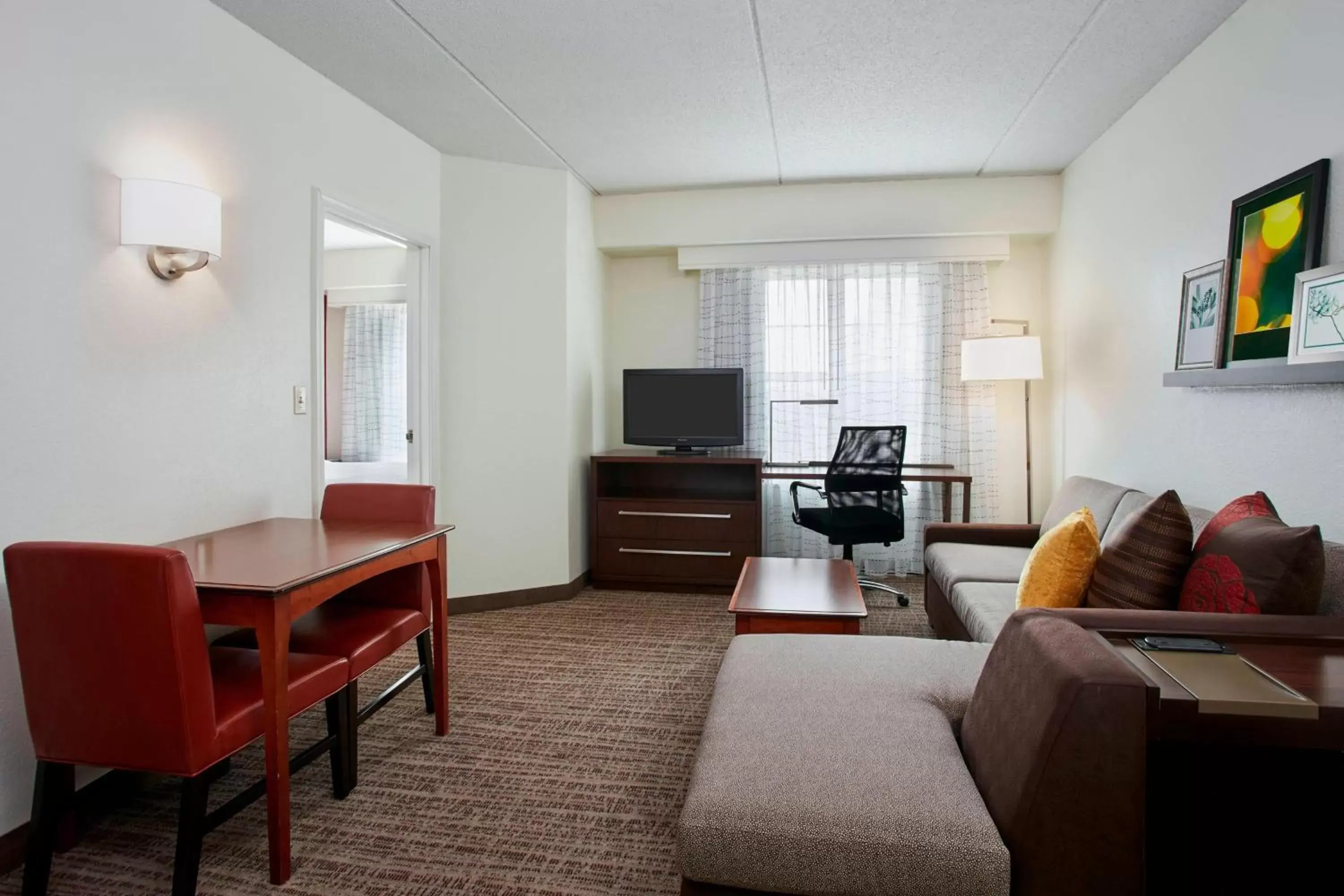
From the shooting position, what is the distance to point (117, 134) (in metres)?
2.14

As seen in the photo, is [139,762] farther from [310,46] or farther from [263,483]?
[310,46]

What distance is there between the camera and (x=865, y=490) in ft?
13.5

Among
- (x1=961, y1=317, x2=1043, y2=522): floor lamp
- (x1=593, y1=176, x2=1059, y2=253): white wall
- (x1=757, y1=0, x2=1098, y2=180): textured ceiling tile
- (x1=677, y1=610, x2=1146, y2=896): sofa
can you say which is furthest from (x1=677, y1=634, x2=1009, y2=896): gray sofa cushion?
(x1=593, y1=176, x2=1059, y2=253): white wall

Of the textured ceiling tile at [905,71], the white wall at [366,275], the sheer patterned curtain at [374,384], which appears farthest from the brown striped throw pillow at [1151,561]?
the white wall at [366,275]

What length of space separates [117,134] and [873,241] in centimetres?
385

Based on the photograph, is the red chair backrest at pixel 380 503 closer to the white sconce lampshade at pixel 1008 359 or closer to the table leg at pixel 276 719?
the table leg at pixel 276 719

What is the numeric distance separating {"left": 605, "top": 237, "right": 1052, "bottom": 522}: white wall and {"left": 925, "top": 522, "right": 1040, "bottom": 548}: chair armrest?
116 cm

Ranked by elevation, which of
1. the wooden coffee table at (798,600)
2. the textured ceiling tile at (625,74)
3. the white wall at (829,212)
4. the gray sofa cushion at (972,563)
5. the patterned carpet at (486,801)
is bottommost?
the patterned carpet at (486,801)

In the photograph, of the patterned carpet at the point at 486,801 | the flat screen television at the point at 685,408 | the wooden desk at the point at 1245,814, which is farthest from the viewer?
the flat screen television at the point at 685,408

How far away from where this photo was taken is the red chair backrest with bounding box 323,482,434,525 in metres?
2.72

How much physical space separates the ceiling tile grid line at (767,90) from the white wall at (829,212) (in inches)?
9.9

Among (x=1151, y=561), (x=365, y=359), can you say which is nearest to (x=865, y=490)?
(x=1151, y=561)

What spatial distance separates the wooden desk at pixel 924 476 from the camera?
13.8 feet

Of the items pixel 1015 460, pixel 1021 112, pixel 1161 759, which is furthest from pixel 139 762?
pixel 1015 460
